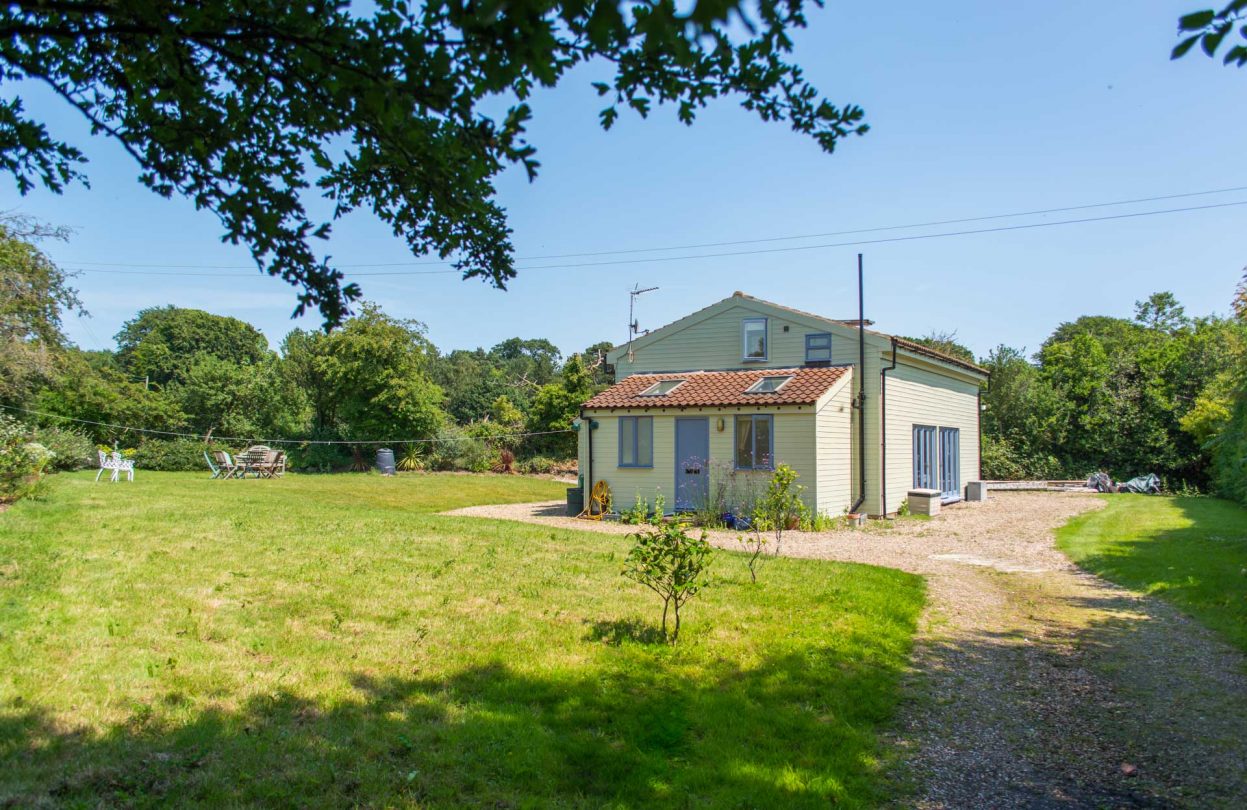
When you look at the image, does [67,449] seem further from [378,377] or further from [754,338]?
[754,338]

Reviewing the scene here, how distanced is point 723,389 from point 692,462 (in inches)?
76.3

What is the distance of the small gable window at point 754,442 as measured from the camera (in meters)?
16.9

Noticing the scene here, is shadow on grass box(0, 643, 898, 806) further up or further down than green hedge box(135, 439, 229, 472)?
further down

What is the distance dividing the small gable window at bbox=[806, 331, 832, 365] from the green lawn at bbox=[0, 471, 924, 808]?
9.85 meters

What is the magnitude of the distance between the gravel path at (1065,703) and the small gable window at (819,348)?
30.4ft

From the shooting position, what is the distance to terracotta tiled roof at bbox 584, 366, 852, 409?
16.6 m

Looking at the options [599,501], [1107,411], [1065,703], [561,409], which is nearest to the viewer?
[1065,703]

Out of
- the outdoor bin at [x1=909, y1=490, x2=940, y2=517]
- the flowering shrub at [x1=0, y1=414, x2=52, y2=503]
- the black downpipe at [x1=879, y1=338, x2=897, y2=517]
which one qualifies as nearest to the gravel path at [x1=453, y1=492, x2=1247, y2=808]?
the black downpipe at [x1=879, y1=338, x2=897, y2=517]

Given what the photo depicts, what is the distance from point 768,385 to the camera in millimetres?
17609

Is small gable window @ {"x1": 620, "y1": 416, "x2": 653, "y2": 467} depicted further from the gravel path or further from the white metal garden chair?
the white metal garden chair

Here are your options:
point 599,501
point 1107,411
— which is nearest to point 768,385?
point 599,501

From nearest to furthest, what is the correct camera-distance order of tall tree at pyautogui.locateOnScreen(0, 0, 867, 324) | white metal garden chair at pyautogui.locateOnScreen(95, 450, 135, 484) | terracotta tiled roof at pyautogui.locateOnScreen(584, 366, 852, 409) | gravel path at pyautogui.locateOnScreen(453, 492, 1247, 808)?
tall tree at pyautogui.locateOnScreen(0, 0, 867, 324) < gravel path at pyautogui.locateOnScreen(453, 492, 1247, 808) < terracotta tiled roof at pyautogui.locateOnScreen(584, 366, 852, 409) < white metal garden chair at pyautogui.locateOnScreen(95, 450, 135, 484)

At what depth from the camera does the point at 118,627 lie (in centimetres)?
594

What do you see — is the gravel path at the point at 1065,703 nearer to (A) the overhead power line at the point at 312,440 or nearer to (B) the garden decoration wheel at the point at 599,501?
(B) the garden decoration wheel at the point at 599,501
